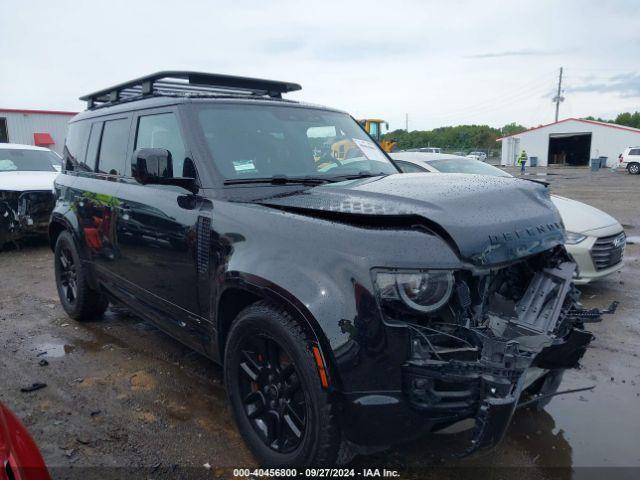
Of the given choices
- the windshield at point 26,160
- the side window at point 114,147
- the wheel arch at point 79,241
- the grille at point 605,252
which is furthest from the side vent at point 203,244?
the windshield at point 26,160

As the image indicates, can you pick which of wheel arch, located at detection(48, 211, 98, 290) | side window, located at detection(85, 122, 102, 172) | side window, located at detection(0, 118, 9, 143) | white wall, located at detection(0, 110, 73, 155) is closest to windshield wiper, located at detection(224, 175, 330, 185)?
side window, located at detection(85, 122, 102, 172)

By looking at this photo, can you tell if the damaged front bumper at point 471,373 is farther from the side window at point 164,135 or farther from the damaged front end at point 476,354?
the side window at point 164,135

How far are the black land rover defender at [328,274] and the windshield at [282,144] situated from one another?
0.01 m

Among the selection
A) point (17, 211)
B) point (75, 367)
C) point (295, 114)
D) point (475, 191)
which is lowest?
point (75, 367)

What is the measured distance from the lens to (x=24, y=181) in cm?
848

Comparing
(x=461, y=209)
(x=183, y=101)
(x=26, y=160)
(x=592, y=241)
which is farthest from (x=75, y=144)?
(x=26, y=160)

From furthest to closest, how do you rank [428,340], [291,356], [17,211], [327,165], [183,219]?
[17,211] < [327,165] < [183,219] < [291,356] < [428,340]

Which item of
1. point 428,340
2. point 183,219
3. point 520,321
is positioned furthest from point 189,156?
point 520,321

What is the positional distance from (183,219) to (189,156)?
400mm

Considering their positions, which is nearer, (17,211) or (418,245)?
(418,245)

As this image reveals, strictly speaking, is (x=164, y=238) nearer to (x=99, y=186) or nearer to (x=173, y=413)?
Result: (x=173, y=413)

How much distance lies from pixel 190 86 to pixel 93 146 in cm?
108

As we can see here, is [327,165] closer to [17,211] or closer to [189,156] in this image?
[189,156]

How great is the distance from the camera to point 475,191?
8.92ft
